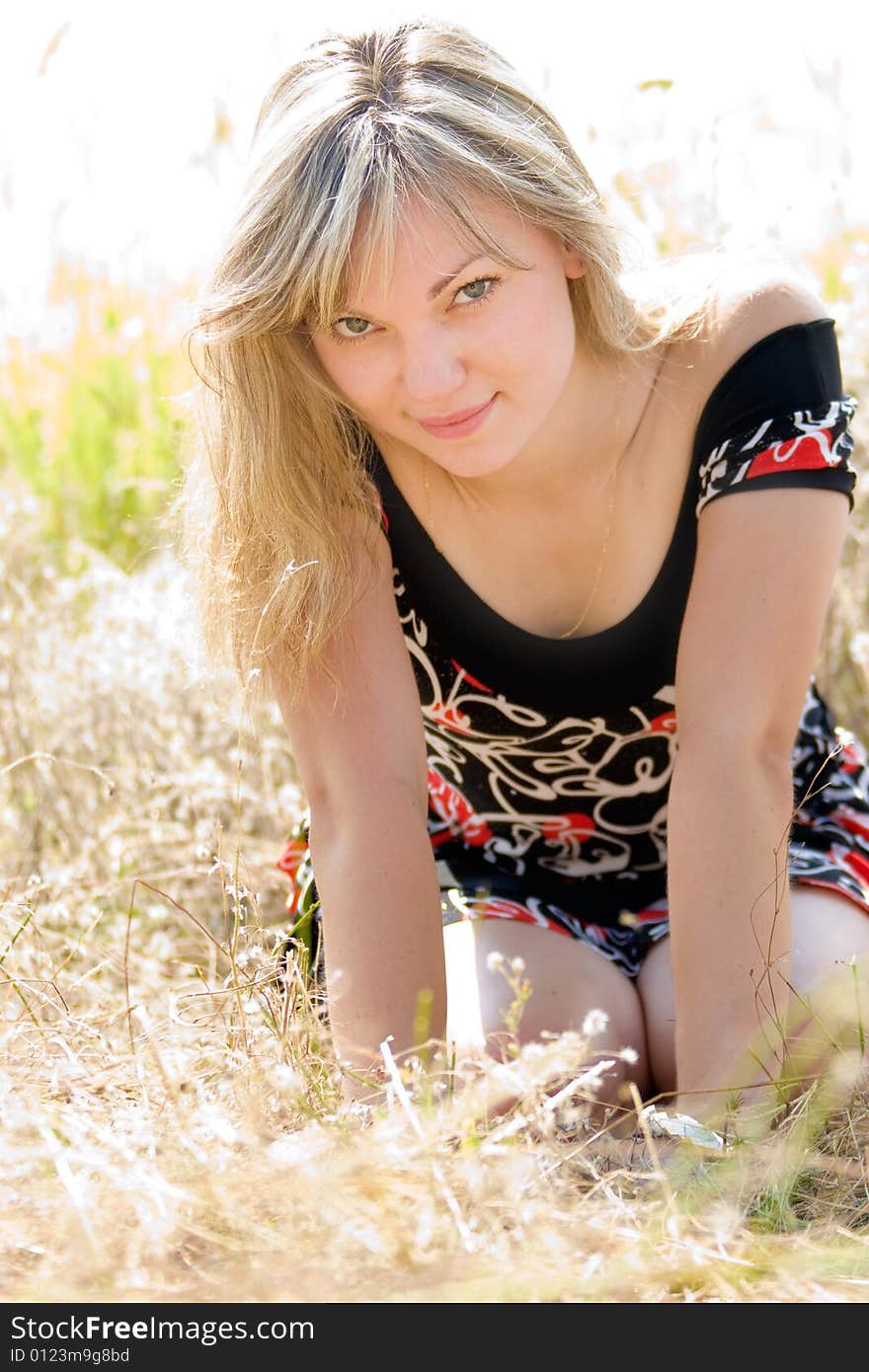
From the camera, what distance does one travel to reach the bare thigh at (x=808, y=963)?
2012 millimetres

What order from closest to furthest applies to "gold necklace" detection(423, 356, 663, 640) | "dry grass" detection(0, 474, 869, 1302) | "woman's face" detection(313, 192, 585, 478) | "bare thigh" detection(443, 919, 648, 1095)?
"dry grass" detection(0, 474, 869, 1302), "woman's face" detection(313, 192, 585, 478), "gold necklace" detection(423, 356, 663, 640), "bare thigh" detection(443, 919, 648, 1095)

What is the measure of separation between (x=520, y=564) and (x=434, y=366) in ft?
1.43

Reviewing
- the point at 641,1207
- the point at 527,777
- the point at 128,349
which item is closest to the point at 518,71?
the point at 527,777

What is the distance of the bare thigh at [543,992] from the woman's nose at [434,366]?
2.68 ft

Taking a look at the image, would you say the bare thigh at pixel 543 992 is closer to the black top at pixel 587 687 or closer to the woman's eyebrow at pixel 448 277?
the black top at pixel 587 687

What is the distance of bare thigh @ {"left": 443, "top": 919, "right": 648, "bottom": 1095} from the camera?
2.10 metres

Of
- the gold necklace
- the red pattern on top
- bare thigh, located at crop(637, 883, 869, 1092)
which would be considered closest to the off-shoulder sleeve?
the red pattern on top

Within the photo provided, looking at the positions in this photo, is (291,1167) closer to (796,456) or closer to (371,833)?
(371,833)

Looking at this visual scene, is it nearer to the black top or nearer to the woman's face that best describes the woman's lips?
the woman's face

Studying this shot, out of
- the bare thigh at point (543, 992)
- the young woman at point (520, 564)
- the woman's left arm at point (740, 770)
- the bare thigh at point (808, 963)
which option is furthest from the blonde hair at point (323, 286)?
the bare thigh at point (808, 963)

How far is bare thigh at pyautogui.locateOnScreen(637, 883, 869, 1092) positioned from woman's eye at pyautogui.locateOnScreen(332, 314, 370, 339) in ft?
3.08

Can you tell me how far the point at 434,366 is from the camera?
1.71m
